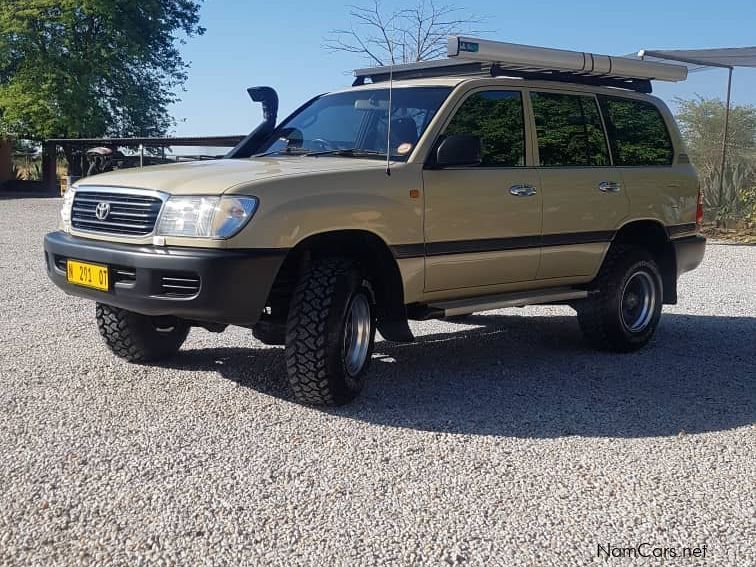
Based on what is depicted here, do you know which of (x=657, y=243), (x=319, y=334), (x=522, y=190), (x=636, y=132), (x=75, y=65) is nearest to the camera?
(x=319, y=334)

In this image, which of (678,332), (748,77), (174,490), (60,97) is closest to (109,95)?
(60,97)

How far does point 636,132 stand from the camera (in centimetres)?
638

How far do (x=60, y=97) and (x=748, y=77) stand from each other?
2744 centimetres

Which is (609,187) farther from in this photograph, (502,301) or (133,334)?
(133,334)

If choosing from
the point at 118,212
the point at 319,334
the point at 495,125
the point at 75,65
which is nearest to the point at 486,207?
the point at 495,125

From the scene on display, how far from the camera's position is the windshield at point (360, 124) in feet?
16.8

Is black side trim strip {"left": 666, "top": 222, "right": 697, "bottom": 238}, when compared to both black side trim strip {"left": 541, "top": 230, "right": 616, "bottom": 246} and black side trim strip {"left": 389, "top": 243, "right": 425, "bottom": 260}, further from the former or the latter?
black side trim strip {"left": 389, "top": 243, "right": 425, "bottom": 260}

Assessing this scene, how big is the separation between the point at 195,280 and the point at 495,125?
94.7 inches

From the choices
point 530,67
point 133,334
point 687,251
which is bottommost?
point 133,334

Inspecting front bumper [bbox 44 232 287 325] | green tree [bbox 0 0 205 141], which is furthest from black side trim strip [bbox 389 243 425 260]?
green tree [bbox 0 0 205 141]

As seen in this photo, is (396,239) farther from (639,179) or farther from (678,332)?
(678,332)

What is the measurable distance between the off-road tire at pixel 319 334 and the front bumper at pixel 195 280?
11.3 inches

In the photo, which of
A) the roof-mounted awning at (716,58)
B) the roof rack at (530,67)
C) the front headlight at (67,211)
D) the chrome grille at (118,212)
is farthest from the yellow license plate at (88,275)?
the roof-mounted awning at (716,58)

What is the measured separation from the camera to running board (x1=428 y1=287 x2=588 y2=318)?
495 centimetres
